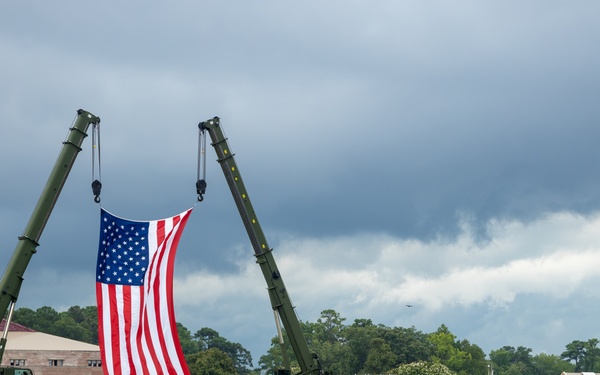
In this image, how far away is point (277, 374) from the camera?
53.6 metres

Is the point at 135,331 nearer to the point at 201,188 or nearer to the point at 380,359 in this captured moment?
the point at 201,188

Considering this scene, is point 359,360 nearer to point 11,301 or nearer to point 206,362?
point 206,362

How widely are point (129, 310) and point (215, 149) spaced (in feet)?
42.3

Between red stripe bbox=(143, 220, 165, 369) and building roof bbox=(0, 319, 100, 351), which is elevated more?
building roof bbox=(0, 319, 100, 351)

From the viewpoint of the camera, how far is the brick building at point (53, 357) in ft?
398

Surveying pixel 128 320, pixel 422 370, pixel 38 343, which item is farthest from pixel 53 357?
pixel 128 320

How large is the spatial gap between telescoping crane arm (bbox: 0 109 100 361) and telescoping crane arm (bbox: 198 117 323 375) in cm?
768

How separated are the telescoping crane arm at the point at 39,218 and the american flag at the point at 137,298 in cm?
324

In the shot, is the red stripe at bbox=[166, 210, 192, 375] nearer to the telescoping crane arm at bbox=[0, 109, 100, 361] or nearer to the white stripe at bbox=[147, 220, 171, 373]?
the white stripe at bbox=[147, 220, 171, 373]

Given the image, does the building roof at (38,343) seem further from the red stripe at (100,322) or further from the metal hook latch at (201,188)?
the red stripe at (100,322)

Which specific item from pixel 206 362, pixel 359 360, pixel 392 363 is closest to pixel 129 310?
pixel 206 362

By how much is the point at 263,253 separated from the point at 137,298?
10871 millimetres

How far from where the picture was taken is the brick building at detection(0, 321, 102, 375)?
12119cm

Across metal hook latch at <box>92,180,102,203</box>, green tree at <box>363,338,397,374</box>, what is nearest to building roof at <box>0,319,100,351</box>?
green tree at <box>363,338,397,374</box>
